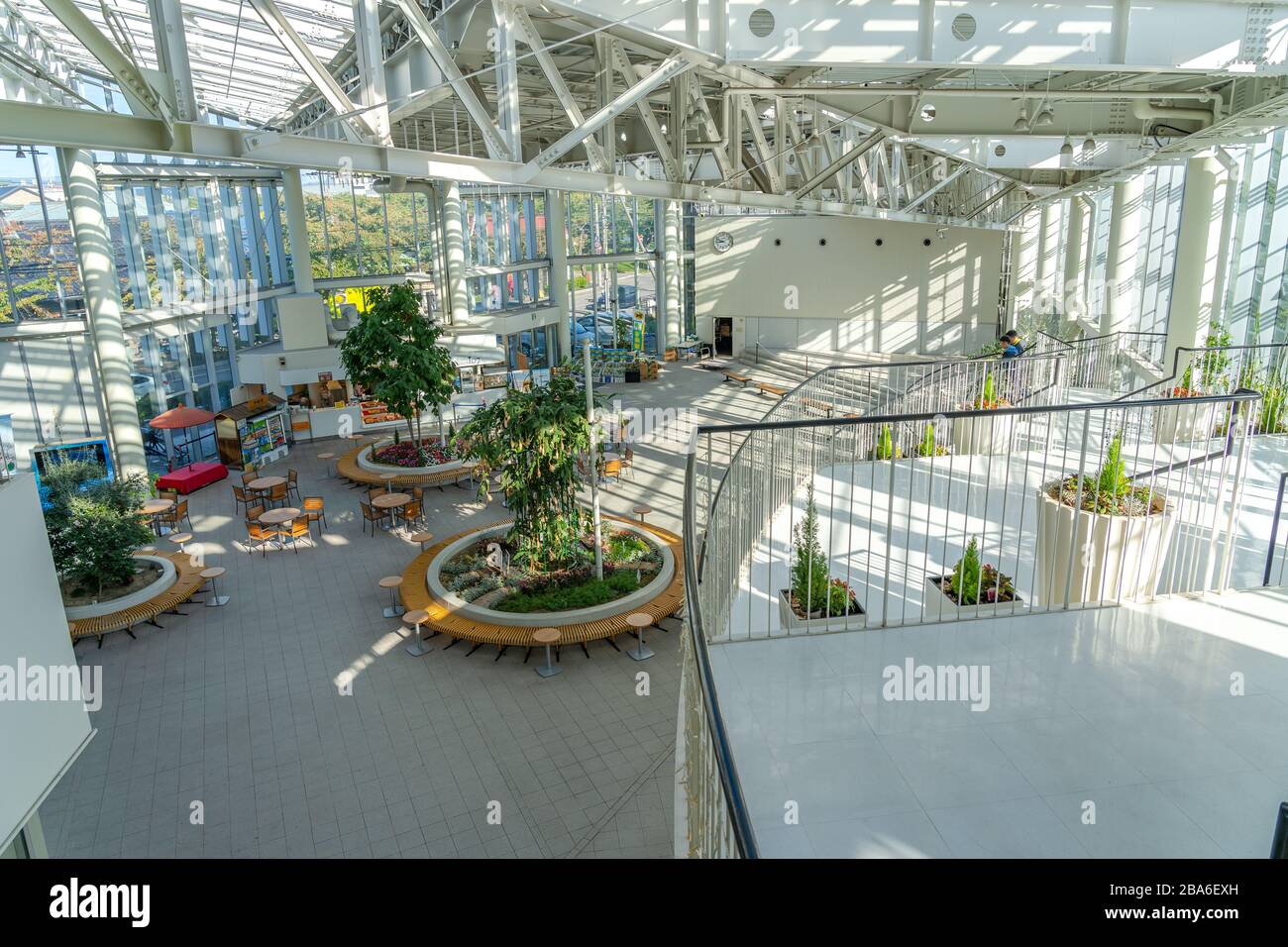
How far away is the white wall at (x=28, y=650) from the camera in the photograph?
4715 mm

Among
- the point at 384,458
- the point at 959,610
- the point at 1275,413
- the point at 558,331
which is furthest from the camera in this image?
the point at 558,331

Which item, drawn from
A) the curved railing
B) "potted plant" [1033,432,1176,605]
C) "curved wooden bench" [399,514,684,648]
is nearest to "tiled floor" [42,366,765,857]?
"curved wooden bench" [399,514,684,648]

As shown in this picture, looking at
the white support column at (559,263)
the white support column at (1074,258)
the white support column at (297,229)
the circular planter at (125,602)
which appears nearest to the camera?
the circular planter at (125,602)

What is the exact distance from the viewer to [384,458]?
17484 millimetres

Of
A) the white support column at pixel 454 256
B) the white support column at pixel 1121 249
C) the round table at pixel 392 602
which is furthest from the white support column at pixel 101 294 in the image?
the white support column at pixel 1121 249

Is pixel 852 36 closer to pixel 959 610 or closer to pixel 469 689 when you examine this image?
pixel 959 610

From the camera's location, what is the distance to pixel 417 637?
1027cm

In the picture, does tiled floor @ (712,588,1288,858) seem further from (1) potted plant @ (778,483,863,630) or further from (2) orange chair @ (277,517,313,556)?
(2) orange chair @ (277,517,313,556)

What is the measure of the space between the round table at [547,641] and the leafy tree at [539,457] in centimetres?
165

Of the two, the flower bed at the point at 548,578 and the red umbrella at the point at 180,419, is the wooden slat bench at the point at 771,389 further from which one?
the red umbrella at the point at 180,419

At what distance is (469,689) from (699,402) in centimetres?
1551

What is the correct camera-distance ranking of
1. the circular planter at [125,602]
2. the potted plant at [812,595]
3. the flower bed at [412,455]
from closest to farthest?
the potted plant at [812,595]
the circular planter at [125,602]
the flower bed at [412,455]

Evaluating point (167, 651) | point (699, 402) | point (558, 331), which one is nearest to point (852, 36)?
point (167, 651)

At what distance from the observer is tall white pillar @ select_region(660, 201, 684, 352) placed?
30.5 metres
